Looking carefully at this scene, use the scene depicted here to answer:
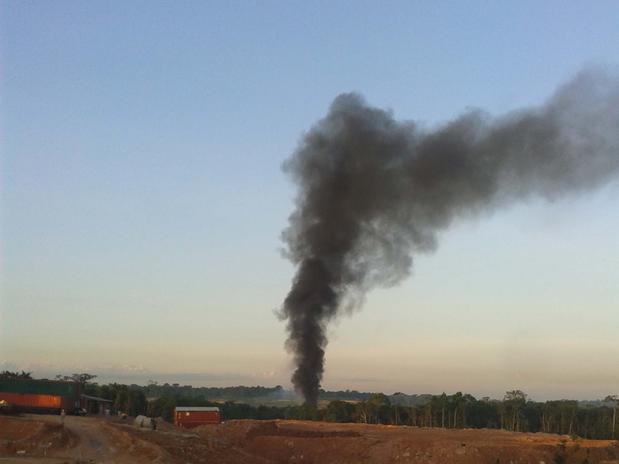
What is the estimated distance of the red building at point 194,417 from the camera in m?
71.1

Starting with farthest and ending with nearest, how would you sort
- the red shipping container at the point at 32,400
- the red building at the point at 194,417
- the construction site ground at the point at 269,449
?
1. the red building at the point at 194,417
2. the red shipping container at the point at 32,400
3. the construction site ground at the point at 269,449

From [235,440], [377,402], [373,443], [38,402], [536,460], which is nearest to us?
[536,460]

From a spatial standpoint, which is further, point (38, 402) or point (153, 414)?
point (153, 414)

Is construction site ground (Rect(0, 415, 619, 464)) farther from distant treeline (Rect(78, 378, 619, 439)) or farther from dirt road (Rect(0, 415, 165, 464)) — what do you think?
distant treeline (Rect(78, 378, 619, 439))

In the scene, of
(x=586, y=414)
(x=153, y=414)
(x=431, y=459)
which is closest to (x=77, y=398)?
(x=153, y=414)

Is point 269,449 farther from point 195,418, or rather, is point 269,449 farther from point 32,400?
point 32,400

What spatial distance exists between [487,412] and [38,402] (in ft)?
203

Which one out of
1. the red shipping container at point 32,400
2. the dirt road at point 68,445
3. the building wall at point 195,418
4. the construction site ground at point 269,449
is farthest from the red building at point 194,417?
the dirt road at point 68,445

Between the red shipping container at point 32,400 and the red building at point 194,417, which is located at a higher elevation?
the red shipping container at point 32,400

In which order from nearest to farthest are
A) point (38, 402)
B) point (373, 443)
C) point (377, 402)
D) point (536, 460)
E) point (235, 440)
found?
point (536, 460) → point (373, 443) → point (235, 440) → point (38, 402) → point (377, 402)

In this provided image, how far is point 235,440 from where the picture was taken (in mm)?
58594

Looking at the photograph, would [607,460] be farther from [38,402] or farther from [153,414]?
[153,414]

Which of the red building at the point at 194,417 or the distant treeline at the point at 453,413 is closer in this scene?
the red building at the point at 194,417

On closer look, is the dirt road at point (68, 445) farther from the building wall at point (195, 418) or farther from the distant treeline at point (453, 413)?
the distant treeline at point (453, 413)
